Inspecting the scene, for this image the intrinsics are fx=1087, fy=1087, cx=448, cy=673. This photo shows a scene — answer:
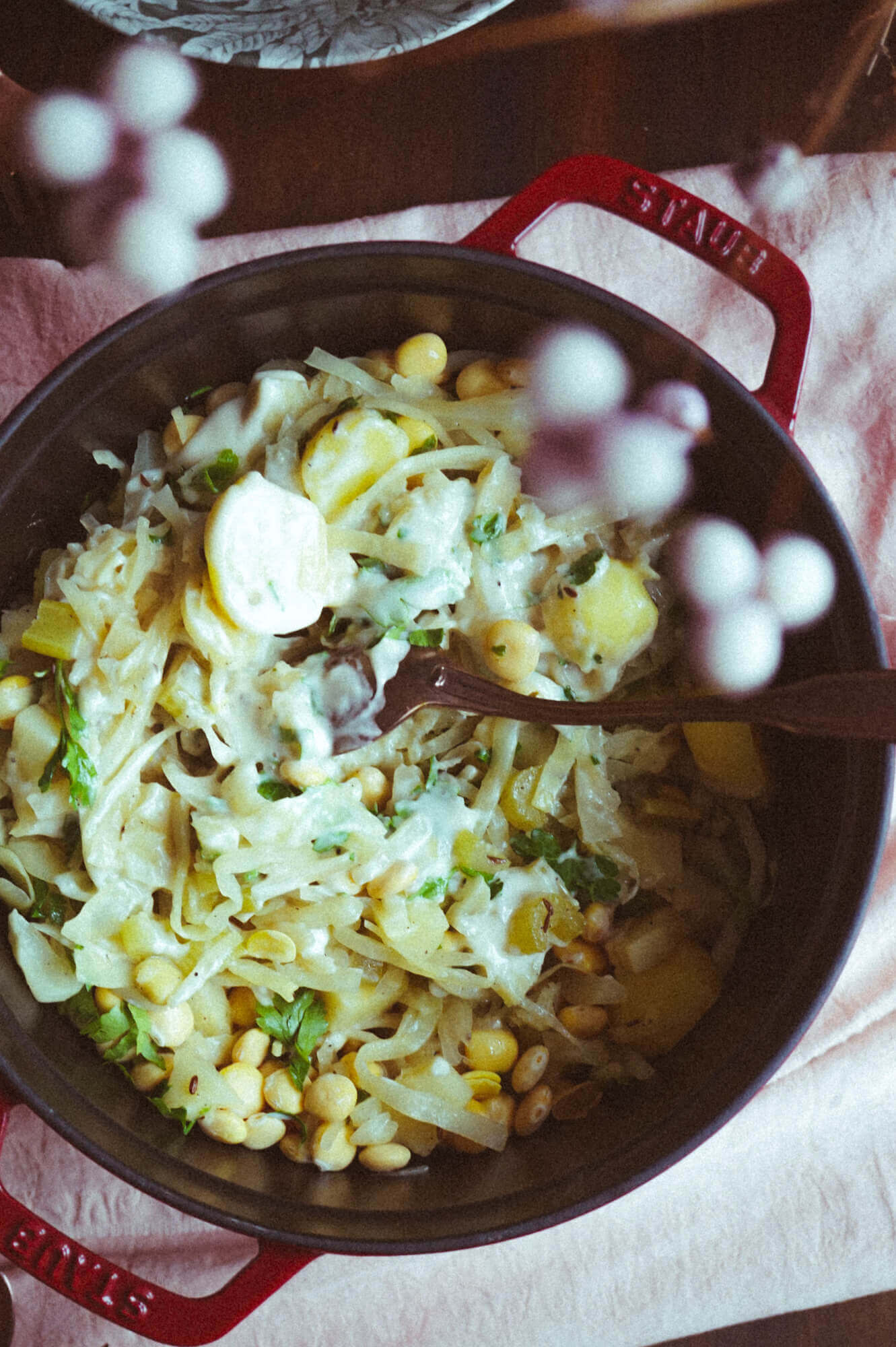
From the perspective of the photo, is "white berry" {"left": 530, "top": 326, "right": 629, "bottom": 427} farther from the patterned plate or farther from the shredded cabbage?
the patterned plate

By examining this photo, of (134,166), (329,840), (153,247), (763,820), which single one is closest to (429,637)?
(329,840)

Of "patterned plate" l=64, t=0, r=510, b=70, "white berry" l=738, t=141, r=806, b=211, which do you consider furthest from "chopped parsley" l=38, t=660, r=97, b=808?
"white berry" l=738, t=141, r=806, b=211

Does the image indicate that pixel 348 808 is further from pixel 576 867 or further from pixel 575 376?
pixel 575 376

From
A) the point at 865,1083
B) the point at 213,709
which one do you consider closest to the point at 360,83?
the point at 213,709

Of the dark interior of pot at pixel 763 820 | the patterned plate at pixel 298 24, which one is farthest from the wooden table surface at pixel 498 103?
the dark interior of pot at pixel 763 820

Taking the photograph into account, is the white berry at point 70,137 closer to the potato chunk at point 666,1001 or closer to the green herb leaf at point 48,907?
the green herb leaf at point 48,907

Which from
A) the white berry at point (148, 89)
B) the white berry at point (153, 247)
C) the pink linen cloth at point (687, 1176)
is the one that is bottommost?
the pink linen cloth at point (687, 1176)
